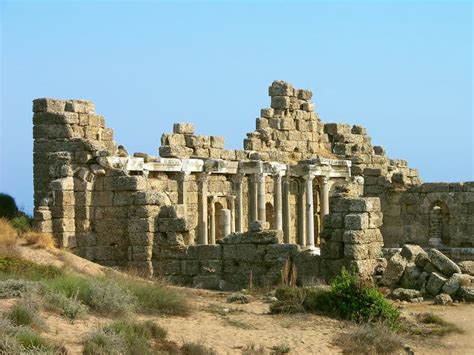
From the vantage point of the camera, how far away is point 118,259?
26281mm

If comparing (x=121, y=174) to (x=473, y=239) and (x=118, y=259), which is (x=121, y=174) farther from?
(x=473, y=239)

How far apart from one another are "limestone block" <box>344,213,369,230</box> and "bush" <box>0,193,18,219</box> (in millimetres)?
9636

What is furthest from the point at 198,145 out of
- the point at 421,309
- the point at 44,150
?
the point at 421,309

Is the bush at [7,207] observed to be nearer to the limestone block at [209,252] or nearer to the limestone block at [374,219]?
the limestone block at [209,252]

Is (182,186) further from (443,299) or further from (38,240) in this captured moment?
(443,299)

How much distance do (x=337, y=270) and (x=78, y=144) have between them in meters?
8.23

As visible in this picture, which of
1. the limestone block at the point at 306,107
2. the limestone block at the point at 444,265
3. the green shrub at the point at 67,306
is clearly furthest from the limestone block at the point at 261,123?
the green shrub at the point at 67,306

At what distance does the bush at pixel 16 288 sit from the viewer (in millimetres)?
16562

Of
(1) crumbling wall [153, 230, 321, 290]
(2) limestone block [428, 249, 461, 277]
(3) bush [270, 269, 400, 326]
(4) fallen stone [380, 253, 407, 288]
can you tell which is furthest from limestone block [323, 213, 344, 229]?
(3) bush [270, 269, 400, 326]

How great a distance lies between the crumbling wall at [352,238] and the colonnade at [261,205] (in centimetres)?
873

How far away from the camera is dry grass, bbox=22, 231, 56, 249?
23.9 metres

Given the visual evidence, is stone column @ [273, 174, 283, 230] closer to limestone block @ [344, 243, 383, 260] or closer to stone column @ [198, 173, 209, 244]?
stone column @ [198, 173, 209, 244]

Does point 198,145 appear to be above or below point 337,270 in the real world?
above

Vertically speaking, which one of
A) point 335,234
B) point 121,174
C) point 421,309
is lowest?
point 421,309
